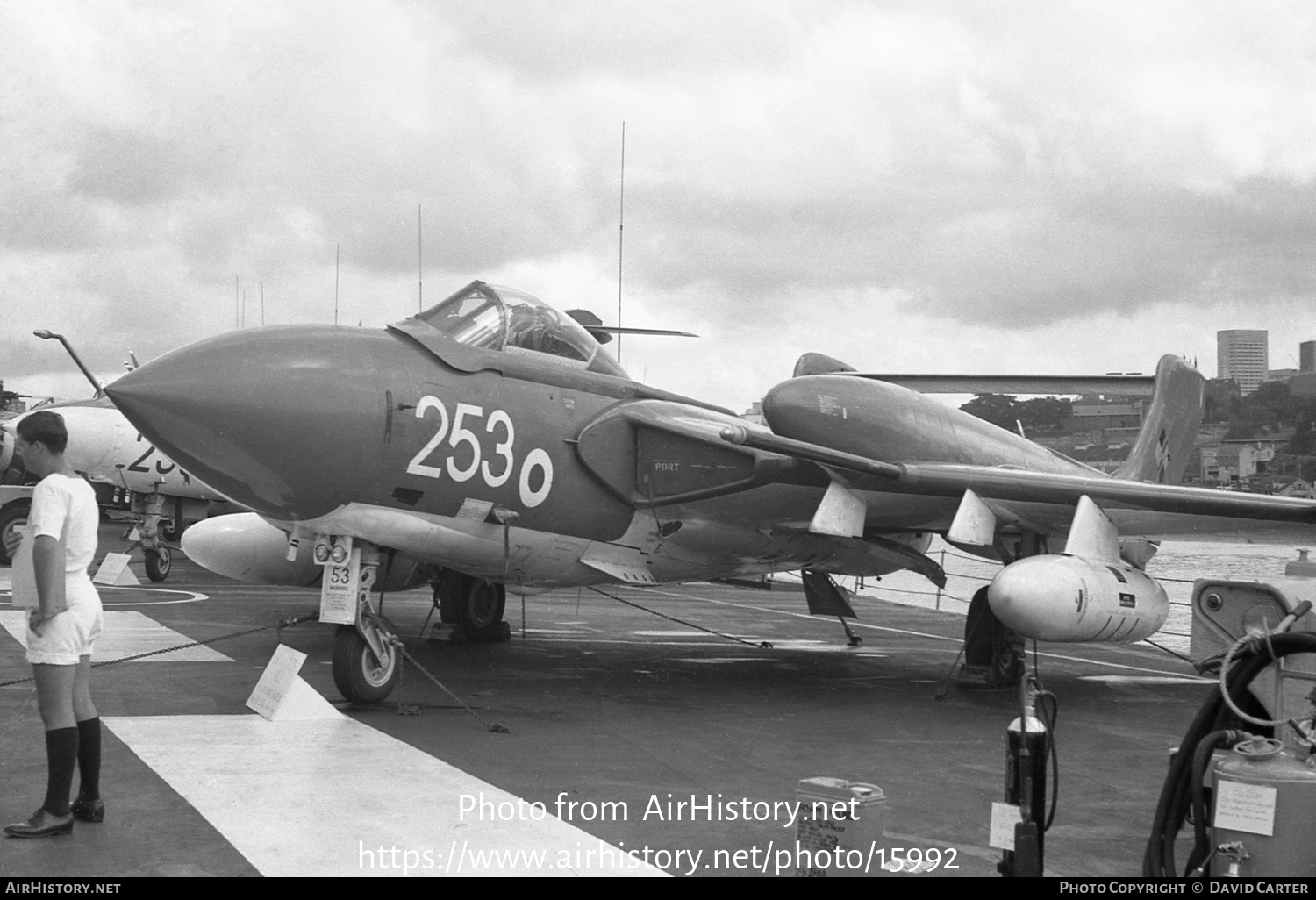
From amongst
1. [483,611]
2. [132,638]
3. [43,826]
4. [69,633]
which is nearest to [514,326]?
[483,611]

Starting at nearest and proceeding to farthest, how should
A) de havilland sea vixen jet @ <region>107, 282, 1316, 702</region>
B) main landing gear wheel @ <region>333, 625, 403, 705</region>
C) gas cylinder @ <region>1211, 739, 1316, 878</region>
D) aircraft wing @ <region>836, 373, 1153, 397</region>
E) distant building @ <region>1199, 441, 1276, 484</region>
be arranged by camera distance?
gas cylinder @ <region>1211, 739, 1316, 878</region> → de havilland sea vixen jet @ <region>107, 282, 1316, 702</region> → main landing gear wheel @ <region>333, 625, 403, 705</region> → aircraft wing @ <region>836, 373, 1153, 397</region> → distant building @ <region>1199, 441, 1276, 484</region>

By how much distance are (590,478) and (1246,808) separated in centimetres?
652

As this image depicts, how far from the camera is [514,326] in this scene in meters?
10.4

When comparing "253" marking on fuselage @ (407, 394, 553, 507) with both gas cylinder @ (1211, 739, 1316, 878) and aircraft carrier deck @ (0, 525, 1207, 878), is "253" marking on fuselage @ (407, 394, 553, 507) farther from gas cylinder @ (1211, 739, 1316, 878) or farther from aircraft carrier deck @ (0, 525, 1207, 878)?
gas cylinder @ (1211, 739, 1316, 878)

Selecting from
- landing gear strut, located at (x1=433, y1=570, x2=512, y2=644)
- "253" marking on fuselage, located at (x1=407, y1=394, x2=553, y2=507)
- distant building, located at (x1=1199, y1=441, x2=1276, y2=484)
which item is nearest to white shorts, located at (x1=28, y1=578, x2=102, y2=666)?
"253" marking on fuselage, located at (x1=407, y1=394, x2=553, y2=507)

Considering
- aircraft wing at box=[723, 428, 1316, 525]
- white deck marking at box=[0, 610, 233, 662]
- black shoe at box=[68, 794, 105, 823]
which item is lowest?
white deck marking at box=[0, 610, 233, 662]

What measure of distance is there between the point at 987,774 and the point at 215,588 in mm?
16113

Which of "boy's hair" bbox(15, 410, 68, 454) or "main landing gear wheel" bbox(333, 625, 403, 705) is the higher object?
"boy's hair" bbox(15, 410, 68, 454)

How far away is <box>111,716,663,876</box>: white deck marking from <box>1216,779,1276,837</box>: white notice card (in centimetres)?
216

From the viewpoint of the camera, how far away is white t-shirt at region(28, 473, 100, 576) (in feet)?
18.0

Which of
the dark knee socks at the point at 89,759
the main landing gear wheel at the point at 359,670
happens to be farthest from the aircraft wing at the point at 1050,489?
the dark knee socks at the point at 89,759

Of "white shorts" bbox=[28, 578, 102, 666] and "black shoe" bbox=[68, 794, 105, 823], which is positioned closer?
"white shorts" bbox=[28, 578, 102, 666]
